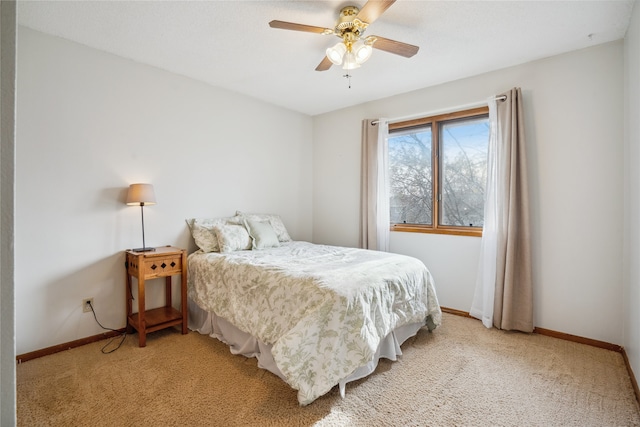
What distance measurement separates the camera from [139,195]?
258 cm

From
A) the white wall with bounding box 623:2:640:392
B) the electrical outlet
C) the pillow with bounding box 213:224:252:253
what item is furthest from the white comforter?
the white wall with bounding box 623:2:640:392

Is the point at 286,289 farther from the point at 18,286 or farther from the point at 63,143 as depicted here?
the point at 63,143

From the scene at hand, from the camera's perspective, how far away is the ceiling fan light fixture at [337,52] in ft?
6.72

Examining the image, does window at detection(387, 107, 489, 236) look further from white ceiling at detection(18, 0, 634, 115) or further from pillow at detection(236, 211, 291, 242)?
pillow at detection(236, 211, 291, 242)

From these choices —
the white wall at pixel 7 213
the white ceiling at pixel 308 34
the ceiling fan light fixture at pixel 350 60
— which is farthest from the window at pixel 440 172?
the white wall at pixel 7 213

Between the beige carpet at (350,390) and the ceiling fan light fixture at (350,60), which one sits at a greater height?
the ceiling fan light fixture at (350,60)

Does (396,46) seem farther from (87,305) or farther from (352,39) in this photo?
(87,305)

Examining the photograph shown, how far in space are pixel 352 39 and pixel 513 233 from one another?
2186 mm

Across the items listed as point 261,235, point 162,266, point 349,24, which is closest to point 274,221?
point 261,235

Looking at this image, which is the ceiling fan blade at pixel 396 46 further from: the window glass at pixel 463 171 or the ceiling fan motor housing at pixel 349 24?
the window glass at pixel 463 171

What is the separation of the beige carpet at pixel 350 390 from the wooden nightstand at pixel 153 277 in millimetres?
170

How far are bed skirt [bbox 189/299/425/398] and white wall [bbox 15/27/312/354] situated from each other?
0.54 metres

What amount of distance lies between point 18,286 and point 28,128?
1.18 meters

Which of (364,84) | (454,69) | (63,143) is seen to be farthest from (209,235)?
(454,69)
